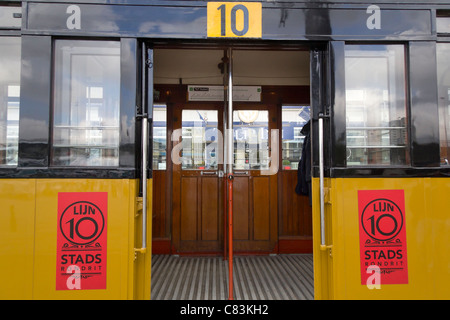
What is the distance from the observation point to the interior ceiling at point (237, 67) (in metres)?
3.40

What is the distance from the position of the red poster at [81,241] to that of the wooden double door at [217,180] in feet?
6.47

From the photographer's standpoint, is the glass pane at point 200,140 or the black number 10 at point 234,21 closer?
the black number 10 at point 234,21

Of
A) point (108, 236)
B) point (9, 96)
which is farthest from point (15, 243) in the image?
point (9, 96)

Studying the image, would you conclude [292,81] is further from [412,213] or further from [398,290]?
[398,290]

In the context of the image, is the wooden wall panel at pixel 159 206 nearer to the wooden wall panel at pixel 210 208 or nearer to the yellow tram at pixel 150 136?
the wooden wall panel at pixel 210 208

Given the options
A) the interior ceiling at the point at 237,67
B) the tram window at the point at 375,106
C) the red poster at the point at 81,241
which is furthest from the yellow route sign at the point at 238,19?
the red poster at the point at 81,241

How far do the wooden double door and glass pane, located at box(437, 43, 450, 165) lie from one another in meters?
2.16

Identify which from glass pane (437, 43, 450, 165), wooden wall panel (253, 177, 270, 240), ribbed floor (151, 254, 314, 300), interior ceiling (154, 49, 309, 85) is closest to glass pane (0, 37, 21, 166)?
interior ceiling (154, 49, 309, 85)

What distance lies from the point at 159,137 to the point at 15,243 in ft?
7.78

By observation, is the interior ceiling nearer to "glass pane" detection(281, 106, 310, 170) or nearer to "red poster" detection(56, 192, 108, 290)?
"glass pane" detection(281, 106, 310, 170)

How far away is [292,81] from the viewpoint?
4.14 meters

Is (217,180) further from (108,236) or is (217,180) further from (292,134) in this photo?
(108,236)

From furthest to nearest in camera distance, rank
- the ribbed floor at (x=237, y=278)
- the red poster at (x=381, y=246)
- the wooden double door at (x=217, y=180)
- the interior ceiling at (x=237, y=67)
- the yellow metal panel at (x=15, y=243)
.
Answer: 1. the wooden double door at (x=217, y=180)
2. the interior ceiling at (x=237, y=67)
3. the ribbed floor at (x=237, y=278)
4. the red poster at (x=381, y=246)
5. the yellow metal panel at (x=15, y=243)

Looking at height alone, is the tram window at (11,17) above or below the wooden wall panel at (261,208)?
above
